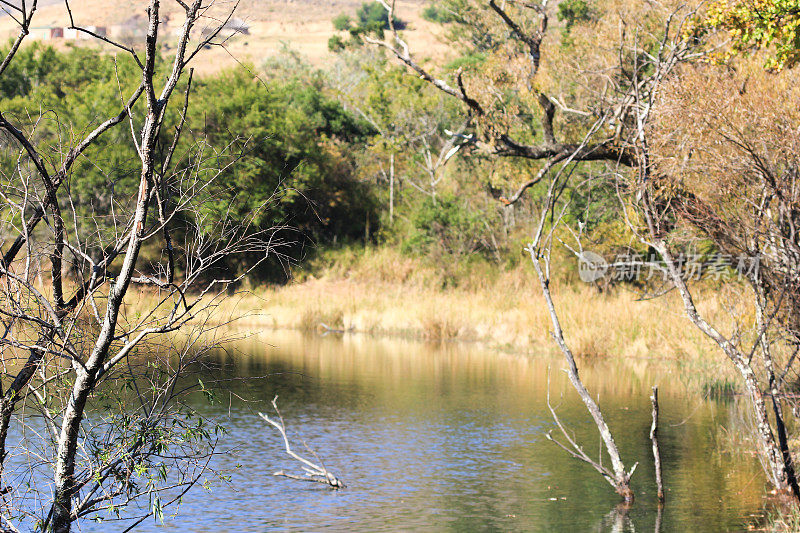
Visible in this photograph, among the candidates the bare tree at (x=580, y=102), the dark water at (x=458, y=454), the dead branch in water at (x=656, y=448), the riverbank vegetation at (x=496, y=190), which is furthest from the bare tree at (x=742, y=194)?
the dark water at (x=458, y=454)

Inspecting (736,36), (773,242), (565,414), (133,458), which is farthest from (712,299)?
(133,458)

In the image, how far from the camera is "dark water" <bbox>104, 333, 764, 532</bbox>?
31.4ft

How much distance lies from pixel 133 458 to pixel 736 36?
8666mm

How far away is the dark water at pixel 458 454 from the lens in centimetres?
956

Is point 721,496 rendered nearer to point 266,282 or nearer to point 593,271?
point 593,271

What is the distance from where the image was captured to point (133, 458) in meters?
5.73

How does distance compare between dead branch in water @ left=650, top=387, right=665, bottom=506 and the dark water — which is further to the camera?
the dark water

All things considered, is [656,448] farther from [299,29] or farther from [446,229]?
[299,29]

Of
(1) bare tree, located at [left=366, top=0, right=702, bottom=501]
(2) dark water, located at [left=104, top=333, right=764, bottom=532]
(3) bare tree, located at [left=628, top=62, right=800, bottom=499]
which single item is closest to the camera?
(3) bare tree, located at [left=628, top=62, right=800, bottom=499]

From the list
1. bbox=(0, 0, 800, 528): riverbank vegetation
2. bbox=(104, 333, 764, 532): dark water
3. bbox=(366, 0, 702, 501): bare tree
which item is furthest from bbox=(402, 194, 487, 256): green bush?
bbox=(104, 333, 764, 532): dark water

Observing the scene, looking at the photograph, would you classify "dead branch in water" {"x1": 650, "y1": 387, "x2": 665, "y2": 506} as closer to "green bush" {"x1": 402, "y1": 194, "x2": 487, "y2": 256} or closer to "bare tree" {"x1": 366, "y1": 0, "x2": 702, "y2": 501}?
"bare tree" {"x1": 366, "y1": 0, "x2": 702, "y2": 501}

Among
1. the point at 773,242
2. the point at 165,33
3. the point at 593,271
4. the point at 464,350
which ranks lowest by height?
the point at 464,350

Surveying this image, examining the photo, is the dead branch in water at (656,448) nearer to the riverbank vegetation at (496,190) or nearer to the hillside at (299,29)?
the riverbank vegetation at (496,190)

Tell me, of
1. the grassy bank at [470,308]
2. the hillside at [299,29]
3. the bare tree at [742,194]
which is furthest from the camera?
the hillside at [299,29]
